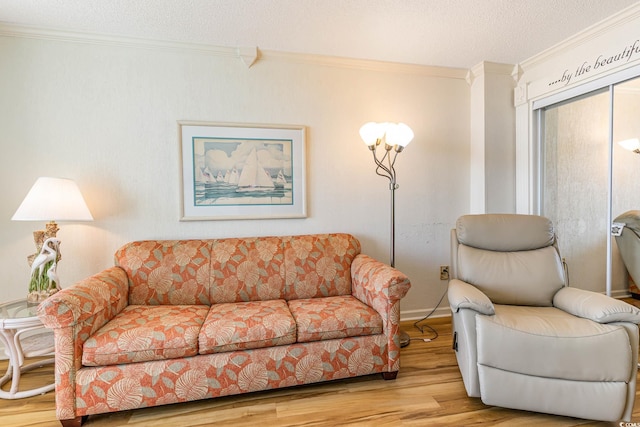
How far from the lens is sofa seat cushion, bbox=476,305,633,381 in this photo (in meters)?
1.41

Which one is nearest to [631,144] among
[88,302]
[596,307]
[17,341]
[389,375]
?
[596,307]

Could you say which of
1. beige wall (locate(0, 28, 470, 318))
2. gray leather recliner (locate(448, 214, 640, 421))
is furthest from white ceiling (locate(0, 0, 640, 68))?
gray leather recliner (locate(448, 214, 640, 421))

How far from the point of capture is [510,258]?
2.04 m

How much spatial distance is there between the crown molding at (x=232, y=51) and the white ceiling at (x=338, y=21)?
4 centimetres

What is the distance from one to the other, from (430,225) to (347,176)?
91cm

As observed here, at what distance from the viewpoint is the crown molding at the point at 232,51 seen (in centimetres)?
210

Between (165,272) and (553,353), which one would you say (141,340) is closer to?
(165,272)

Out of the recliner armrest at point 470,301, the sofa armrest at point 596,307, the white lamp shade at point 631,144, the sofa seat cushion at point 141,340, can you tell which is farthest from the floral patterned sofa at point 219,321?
the white lamp shade at point 631,144

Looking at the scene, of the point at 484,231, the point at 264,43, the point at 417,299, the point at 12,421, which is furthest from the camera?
the point at 417,299

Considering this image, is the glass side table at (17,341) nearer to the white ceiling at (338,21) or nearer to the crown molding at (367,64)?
the white ceiling at (338,21)

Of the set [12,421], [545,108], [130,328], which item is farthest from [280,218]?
[545,108]

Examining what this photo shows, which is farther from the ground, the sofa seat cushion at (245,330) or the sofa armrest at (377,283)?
the sofa armrest at (377,283)

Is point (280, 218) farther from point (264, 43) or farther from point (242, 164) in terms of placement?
point (264, 43)

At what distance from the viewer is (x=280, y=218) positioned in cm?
249
